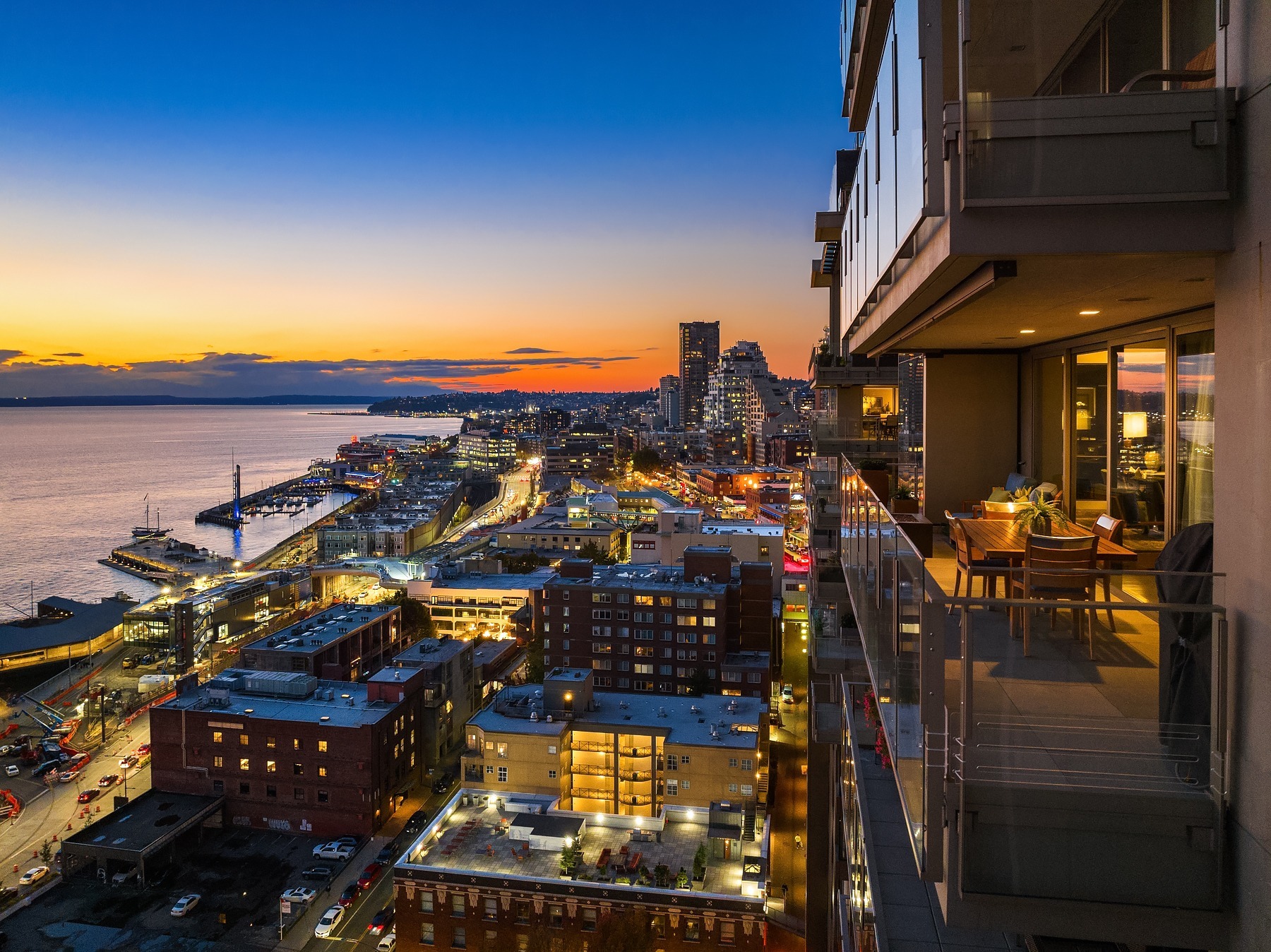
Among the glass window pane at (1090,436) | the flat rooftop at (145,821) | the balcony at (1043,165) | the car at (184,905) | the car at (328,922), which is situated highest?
the balcony at (1043,165)

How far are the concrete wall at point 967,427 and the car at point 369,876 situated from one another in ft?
47.4

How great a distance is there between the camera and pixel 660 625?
25.0m

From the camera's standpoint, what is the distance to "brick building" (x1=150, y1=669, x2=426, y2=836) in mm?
18188

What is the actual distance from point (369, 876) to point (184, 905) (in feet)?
10.6

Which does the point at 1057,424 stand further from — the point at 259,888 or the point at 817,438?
the point at 259,888

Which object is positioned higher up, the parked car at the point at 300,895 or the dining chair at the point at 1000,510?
the dining chair at the point at 1000,510

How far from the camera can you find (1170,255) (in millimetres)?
1965

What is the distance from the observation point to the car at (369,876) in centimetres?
1587

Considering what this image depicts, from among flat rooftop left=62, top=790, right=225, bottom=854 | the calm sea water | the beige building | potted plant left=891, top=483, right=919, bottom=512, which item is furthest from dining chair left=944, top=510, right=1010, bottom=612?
the calm sea water

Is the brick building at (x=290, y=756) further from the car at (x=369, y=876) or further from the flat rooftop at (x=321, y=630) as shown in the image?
the flat rooftop at (x=321, y=630)

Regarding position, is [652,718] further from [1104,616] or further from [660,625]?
[1104,616]

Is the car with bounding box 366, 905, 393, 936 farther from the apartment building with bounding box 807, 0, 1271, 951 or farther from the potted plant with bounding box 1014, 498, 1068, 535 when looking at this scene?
the apartment building with bounding box 807, 0, 1271, 951

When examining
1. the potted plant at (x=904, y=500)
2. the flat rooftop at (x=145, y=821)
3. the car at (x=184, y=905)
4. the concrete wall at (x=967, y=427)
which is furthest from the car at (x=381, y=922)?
the concrete wall at (x=967, y=427)

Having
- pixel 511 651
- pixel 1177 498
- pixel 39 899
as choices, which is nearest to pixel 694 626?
pixel 511 651
